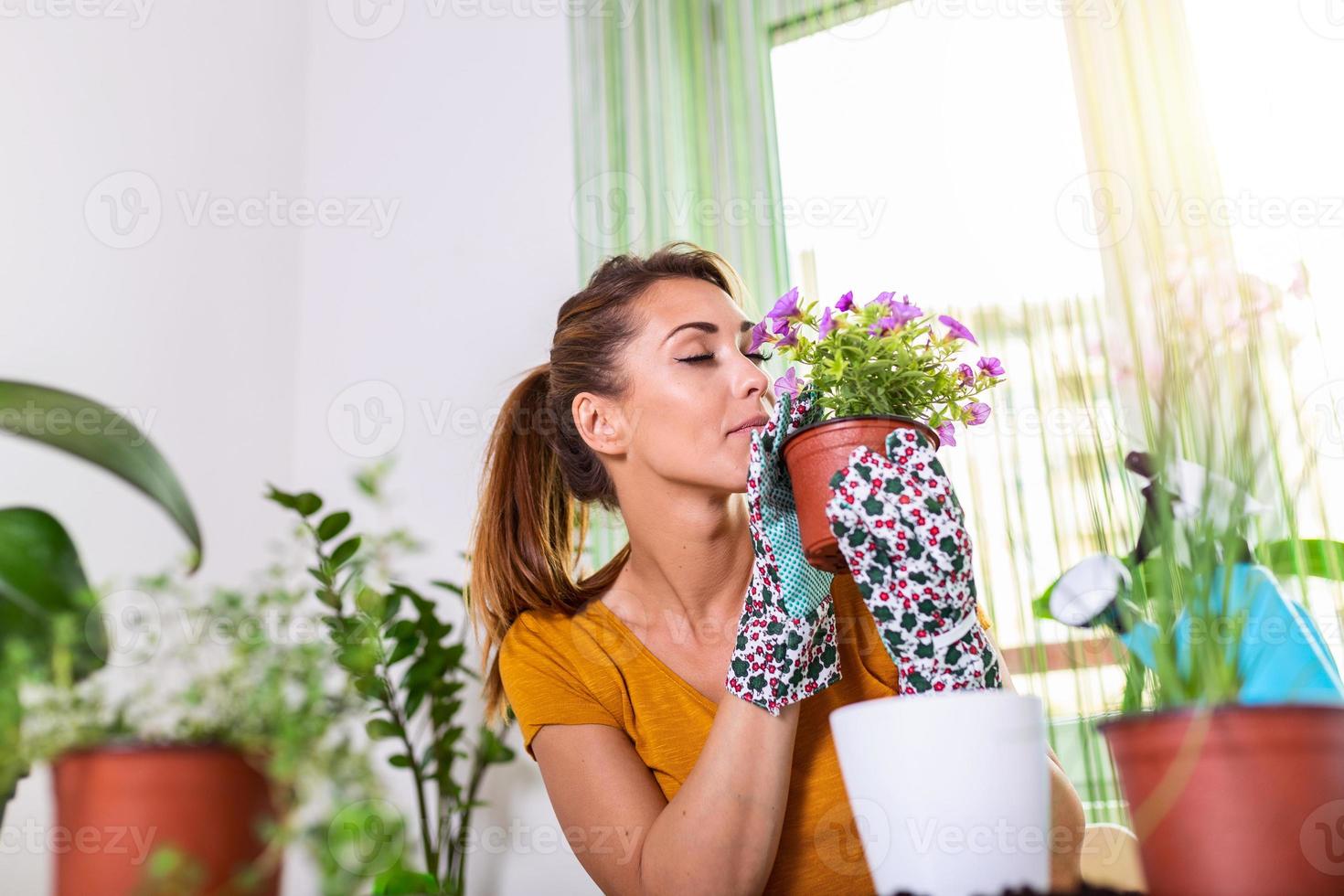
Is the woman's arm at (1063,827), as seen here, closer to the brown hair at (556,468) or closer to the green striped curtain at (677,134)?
the brown hair at (556,468)

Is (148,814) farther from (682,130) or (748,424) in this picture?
(682,130)

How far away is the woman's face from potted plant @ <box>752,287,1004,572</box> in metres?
0.29

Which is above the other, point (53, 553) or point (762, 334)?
point (762, 334)

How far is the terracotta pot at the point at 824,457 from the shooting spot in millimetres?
751

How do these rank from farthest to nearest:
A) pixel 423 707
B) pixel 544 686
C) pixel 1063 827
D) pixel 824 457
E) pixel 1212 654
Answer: pixel 423 707 < pixel 544 686 < pixel 1063 827 < pixel 824 457 < pixel 1212 654

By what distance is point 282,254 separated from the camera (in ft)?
7.38

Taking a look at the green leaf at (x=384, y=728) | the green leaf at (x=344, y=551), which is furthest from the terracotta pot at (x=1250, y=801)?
the green leaf at (x=384, y=728)

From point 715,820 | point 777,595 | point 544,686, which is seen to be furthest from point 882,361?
point 544,686

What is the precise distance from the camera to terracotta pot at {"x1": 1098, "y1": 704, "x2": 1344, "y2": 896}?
444mm

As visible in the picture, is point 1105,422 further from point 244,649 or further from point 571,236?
point 571,236

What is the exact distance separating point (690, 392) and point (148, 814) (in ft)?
2.87

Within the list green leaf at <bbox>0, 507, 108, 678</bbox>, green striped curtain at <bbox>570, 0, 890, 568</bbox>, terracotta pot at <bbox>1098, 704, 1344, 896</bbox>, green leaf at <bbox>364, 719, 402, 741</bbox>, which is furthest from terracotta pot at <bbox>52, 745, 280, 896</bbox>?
green striped curtain at <bbox>570, 0, 890, 568</bbox>

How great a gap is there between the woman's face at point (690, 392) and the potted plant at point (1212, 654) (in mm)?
554

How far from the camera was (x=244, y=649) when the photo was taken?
0.45 m
